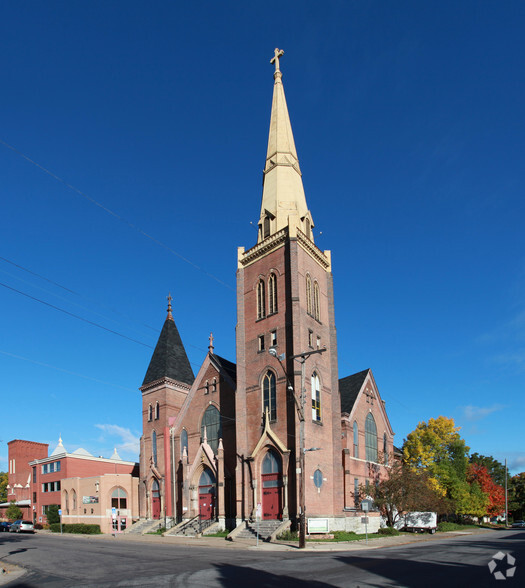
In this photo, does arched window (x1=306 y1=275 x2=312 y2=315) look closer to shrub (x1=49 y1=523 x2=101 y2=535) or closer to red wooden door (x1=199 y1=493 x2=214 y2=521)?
red wooden door (x1=199 y1=493 x2=214 y2=521)

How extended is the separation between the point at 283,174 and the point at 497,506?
5565 centimetres

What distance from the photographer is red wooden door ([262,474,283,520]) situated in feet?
117

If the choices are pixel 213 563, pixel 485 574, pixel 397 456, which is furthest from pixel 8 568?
pixel 397 456

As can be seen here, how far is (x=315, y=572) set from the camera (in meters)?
16.6

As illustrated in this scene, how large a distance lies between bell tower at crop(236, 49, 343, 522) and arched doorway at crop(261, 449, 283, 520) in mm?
63

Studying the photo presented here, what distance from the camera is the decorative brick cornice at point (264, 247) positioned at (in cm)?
4138

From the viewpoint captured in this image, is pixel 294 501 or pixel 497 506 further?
pixel 497 506

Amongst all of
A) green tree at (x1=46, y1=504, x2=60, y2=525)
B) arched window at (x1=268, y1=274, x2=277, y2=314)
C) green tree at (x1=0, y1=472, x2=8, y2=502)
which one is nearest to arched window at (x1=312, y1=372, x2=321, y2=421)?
arched window at (x1=268, y1=274, x2=277, y2=314)

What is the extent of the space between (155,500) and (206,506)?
25.6 feet

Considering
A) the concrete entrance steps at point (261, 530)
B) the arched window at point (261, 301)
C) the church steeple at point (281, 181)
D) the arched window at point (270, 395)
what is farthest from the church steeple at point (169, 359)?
the concrete entrance steps at point (261, 530)

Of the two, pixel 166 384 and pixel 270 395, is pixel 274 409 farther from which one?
pixel 166 384

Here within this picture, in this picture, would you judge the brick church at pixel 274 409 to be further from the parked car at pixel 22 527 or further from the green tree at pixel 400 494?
the parked car at pixel 22 527

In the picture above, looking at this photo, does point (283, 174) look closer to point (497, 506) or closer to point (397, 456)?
point (397, 456)

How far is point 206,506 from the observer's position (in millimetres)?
42219
